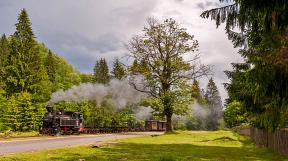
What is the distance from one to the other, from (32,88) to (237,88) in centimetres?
4625

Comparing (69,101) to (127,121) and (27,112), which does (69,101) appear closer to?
(27,112)

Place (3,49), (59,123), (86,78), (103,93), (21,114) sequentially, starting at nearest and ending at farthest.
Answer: (59,123)
(21,114)
(103,93)
(3,49)
(86,78)

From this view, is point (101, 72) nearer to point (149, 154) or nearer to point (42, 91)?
point (42, 91)

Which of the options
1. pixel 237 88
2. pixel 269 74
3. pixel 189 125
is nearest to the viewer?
pixel 269 74

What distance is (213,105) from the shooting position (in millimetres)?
150750

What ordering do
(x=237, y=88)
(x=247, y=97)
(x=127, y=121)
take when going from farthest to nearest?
(x=127, y=121) < (x=237, y=88) < (x=247, y=97)

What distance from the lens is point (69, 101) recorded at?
191 ft

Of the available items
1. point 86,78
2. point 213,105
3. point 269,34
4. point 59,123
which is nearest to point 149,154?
point 269,34

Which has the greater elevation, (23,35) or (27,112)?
(23,35)

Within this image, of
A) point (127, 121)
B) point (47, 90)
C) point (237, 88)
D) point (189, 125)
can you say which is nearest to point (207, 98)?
point (189, 125)

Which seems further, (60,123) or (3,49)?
(3,49)

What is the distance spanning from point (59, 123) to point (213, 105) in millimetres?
109681

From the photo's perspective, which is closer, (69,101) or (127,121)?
(69,101)

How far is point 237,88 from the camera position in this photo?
22531mm
